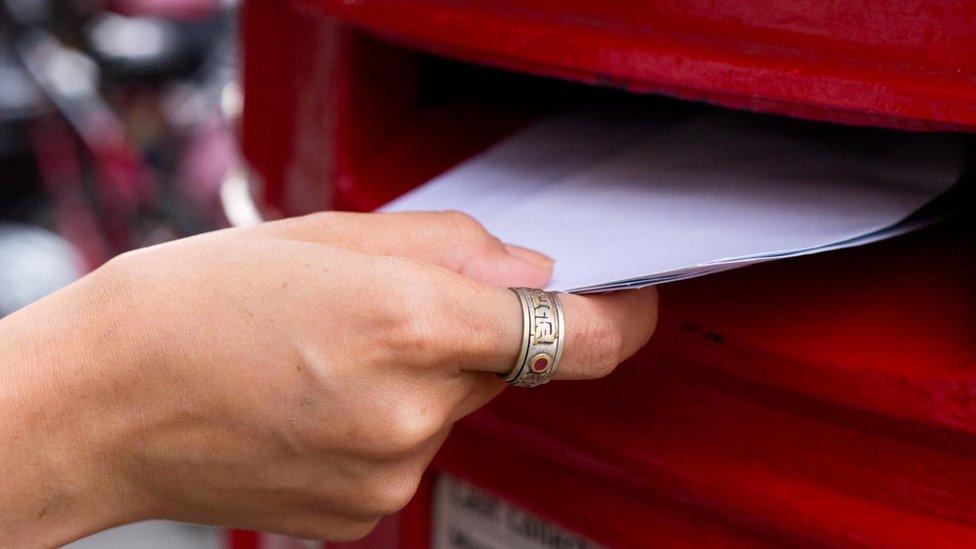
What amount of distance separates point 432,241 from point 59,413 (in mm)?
305

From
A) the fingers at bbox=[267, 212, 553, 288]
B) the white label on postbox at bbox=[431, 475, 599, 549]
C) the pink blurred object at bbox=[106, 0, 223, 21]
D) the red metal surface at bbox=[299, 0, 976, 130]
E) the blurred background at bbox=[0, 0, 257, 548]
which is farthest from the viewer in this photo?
the pink blurred object at bbox=[106, 0, 223, 21]

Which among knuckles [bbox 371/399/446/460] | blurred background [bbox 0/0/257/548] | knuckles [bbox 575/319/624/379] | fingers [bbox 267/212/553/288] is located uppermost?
fingers [bbox 267/212/553/288]

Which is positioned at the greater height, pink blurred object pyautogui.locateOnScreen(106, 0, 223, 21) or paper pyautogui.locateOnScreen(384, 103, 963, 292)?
paper pyautogui.locateOnScreen(384, 103, 963, 292)

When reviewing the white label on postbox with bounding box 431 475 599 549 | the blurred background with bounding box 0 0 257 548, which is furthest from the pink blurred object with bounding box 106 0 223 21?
the white label on postbox with bounding box 431 475 599 549

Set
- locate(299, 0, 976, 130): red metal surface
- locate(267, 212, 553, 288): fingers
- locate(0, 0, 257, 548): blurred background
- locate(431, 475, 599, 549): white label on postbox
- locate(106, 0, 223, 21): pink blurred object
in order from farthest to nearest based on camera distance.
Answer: locate(106, 0, 223, 21): pink blurred object → locate(0, 0, 257, 548): blurred background → locate(431, 475, 599, 549): white label on postbox → locate(267, 212, 553, 288): fingers → locate(299, 0, 976, 130): red metal surface

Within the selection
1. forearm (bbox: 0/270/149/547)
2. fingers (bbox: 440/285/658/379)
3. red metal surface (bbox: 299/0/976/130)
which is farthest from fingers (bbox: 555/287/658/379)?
forearm (bbox: 0/270/149/547)

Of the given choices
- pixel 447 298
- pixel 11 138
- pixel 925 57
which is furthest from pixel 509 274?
pixel 11 138

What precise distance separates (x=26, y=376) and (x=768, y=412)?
1.88ft

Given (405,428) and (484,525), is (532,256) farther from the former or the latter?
(484,525)

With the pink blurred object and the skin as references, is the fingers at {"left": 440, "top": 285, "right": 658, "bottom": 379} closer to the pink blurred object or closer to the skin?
the skin

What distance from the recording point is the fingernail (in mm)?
852

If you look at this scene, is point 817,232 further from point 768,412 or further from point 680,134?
point 680,134

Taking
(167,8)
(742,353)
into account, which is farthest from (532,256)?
(167,8)

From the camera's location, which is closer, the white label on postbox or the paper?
the paper
